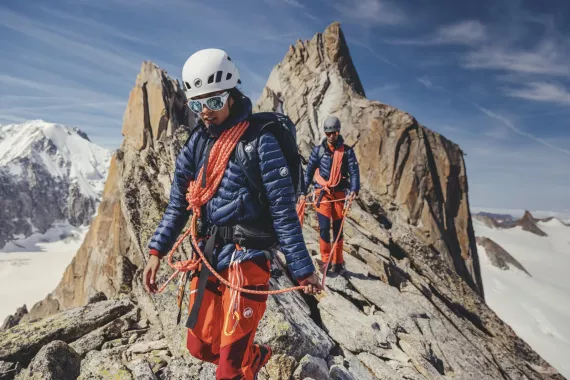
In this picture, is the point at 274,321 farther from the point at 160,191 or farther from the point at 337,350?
the point at 160,191

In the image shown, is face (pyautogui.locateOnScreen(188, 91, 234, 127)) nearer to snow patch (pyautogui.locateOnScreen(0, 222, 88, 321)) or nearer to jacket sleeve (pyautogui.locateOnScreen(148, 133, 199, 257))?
jacket sleeve (pyautogui.locateOnScreen(148, 133, 199, 257))

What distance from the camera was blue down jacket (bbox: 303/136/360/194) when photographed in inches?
420

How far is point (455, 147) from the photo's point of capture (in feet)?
127

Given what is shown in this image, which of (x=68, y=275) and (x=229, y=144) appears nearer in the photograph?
(x=229, y=144)

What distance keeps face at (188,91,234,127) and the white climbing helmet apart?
0.19ft

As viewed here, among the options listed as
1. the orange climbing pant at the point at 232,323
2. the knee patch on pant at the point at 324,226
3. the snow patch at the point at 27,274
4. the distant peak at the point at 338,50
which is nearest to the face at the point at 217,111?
the orange climbing pant at the point at 232,323

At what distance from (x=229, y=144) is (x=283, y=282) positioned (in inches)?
219

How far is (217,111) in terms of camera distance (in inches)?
156

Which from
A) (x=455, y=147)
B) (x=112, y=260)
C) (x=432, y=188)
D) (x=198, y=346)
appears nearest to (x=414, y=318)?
(x=198, y=346)

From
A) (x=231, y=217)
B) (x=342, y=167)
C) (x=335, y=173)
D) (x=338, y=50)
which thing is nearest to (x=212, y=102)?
(x=231, y=217)

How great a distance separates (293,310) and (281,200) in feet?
15.0

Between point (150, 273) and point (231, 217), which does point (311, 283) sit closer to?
point (231, 217)

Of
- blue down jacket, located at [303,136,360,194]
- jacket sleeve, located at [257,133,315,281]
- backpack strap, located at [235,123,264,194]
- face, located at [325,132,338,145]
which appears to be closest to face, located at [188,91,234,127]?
backpack strap, located at [235,123,264,194]

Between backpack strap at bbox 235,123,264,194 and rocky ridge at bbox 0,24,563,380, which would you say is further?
rocky ridge at bbox 0,24,563,380
